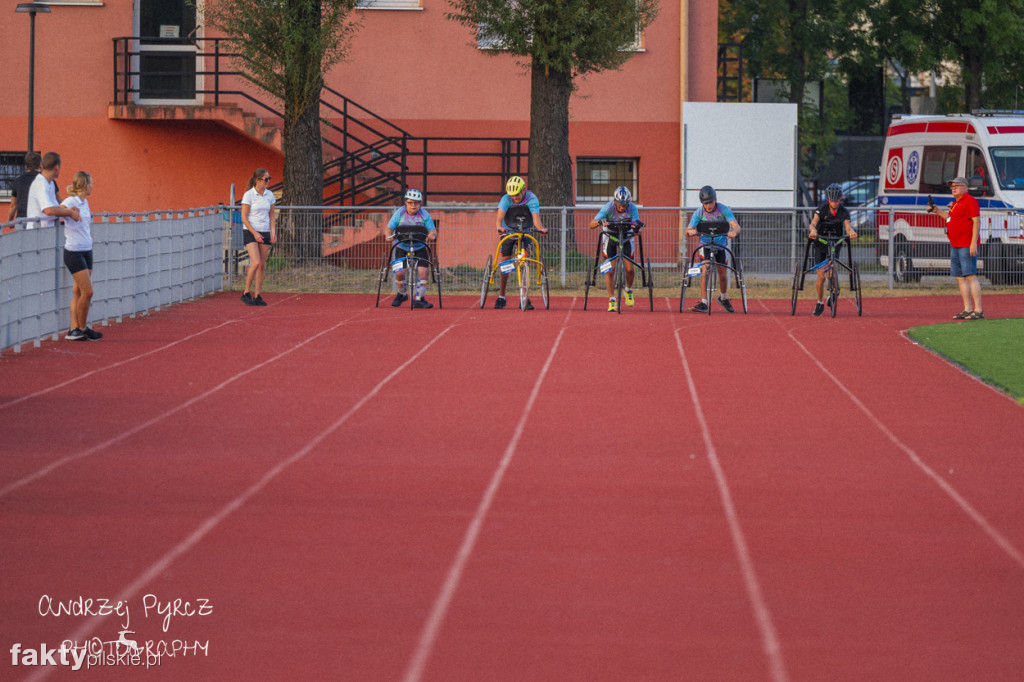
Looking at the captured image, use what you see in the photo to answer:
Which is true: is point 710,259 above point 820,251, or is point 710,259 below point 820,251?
below

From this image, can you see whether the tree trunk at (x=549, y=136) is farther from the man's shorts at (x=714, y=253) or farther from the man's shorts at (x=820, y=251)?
the man's shorts at (x=820, y=251)

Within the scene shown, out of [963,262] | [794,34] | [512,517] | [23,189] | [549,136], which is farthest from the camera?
[794,34]

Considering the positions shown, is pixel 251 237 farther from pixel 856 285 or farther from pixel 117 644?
pixel 117 644

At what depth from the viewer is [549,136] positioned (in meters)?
26.9

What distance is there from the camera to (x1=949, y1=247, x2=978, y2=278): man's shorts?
1952 cm

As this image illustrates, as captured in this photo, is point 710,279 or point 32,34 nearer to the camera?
point 710,279

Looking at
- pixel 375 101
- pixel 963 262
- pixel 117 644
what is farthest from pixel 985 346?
pixel 375 101

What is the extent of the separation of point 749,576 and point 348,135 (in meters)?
24.2

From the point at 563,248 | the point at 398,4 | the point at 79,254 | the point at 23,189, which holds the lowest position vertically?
the point at 79,254

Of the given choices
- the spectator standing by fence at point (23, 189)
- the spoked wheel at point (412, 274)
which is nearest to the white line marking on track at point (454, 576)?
the spectator standing by fence at point (23, 189)

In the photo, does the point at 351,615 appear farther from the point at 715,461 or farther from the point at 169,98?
the point at 169,98

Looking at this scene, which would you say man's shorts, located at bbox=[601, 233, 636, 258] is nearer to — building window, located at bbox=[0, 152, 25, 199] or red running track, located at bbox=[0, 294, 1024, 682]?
red running track, located at bbox=[0, 294, 1024, 682]

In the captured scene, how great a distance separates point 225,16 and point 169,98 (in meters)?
5.68

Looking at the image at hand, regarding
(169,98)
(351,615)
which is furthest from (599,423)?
(169,98)
